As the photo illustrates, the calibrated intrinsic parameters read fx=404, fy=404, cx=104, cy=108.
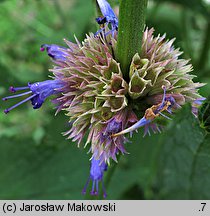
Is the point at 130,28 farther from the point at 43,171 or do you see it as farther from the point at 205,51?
the point at 205,51

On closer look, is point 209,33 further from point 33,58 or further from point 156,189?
point 33,58

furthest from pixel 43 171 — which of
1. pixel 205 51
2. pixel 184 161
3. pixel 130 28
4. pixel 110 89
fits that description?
pixel 205 51

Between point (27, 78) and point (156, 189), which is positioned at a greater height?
point (27, 78)

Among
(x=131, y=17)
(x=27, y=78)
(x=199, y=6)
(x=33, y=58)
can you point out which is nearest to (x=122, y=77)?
(x=131, y=17)

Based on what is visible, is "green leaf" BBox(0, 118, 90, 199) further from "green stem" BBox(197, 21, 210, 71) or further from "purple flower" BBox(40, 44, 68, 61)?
"green stem" BBox(197, 21, 210, 71)

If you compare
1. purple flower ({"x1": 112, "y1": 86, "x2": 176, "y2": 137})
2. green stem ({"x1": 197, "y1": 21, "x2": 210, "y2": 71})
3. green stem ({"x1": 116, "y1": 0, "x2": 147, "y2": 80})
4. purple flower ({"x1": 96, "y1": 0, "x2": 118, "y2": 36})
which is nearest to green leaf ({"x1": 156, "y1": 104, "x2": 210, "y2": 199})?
purple flower ({"x1": 112, "y1": 86, "x2": 176, "y2": 137})
